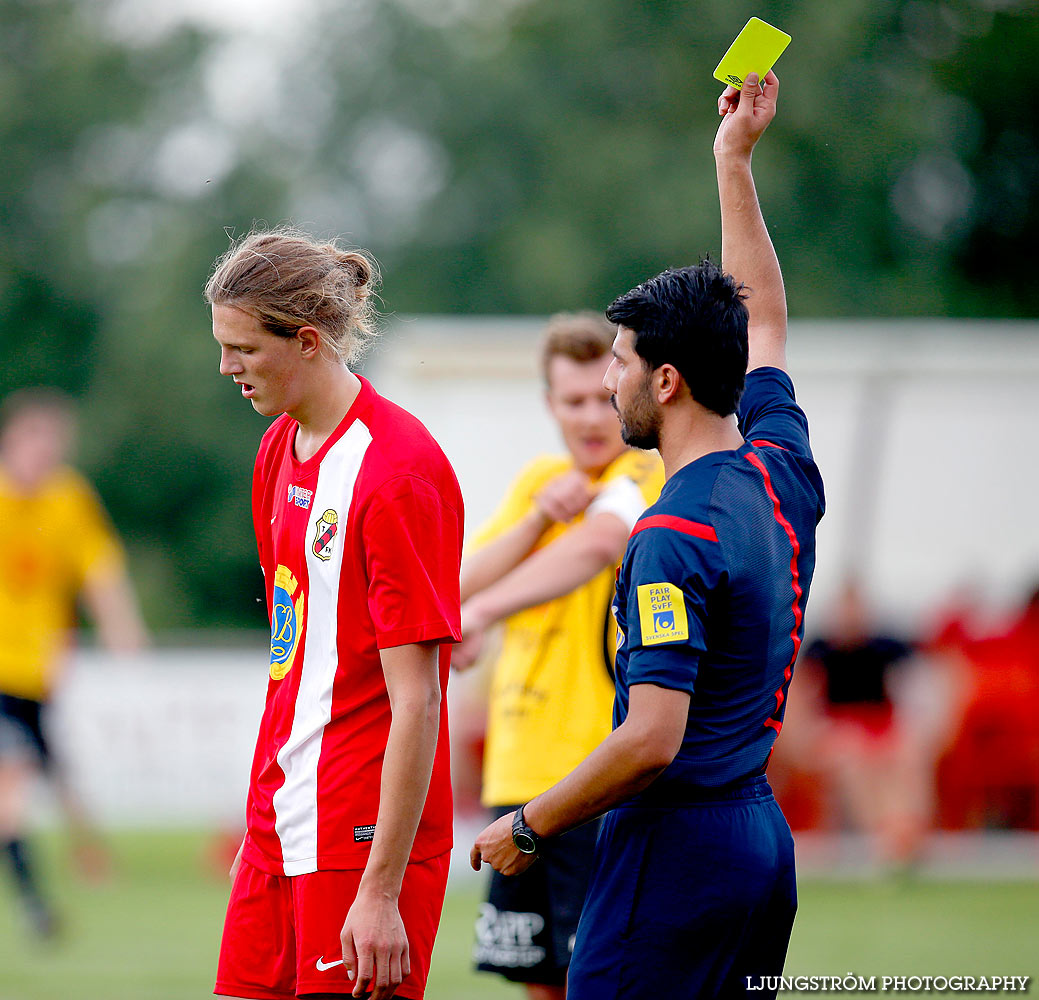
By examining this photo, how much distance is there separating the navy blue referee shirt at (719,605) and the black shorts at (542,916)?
4.54ft

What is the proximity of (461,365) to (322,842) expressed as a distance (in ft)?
28.0

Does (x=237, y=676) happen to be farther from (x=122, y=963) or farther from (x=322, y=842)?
(x=322, y=842)

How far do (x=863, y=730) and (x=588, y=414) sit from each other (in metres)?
7.08

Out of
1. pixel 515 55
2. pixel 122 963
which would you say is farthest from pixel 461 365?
pixel 515 55

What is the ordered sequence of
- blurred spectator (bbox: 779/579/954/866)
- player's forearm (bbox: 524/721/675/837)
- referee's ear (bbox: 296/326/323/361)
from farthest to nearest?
1. blurred spectator (bbox: 779/579/954/866)
2. referee's ear (bbox: 296/326/323/361)
3. player's forearm (bbox: 524/721/675/837)

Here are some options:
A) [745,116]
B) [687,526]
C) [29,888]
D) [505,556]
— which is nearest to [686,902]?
[687,526]

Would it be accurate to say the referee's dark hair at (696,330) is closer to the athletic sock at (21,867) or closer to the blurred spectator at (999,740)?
the athletic sock at (21,867)

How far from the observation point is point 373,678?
9.35 feet

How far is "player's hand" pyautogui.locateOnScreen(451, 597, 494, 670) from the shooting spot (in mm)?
3859

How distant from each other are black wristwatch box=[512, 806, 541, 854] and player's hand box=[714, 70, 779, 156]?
5.12ft

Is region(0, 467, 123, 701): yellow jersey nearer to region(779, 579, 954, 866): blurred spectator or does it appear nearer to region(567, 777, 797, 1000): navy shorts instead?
region(779, 579, 954, 866): blurred spectator

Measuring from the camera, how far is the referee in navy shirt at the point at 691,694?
8.43 ft

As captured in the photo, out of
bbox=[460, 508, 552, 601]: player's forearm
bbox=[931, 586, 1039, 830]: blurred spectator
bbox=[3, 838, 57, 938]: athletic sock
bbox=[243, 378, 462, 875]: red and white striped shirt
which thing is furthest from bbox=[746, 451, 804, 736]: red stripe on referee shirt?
bbox=[931, 586, 1039, 830]: blurred spectator

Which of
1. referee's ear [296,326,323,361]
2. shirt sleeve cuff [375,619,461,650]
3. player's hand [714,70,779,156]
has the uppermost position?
player's hand [714,70,779,156]
